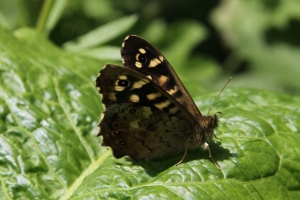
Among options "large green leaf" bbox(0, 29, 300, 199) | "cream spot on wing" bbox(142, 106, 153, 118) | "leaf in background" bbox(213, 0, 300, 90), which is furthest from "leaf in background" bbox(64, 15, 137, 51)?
"leaf in background" bbox(213, 0, 300, 90)

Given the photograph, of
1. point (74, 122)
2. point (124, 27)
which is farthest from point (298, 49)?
point (74, 122)

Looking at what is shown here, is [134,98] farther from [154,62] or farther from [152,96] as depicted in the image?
[154,62]

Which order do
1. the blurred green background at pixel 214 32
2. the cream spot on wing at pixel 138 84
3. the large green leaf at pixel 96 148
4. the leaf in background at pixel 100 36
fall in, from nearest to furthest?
the large green leaf at pixel 96 148, the cream spot on wing at pixel 138 84, the leaf in background at pixel 100 36, the blurred green background at pixel 214 32

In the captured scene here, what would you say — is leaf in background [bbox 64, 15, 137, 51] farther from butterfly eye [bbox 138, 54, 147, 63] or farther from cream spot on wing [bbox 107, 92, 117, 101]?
cream spot on wing [bbox 107, 92, 117, 101]

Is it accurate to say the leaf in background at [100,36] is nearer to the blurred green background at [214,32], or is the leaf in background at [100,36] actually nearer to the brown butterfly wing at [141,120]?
the blurred green background at [214,32]

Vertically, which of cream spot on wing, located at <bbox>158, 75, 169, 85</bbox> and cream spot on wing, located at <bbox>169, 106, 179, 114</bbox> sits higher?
cream spot on wing, located at <bbox>158, 75, 169, 85</bbox>

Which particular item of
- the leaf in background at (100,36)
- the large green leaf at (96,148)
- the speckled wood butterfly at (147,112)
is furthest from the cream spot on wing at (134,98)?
the leaf in background at (100,36)

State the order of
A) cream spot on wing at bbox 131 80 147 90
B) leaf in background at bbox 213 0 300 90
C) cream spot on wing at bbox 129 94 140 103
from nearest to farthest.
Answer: cream spot on wing at bbox 131 80 147 90 < cream spot on wing at bbox 129 94 140 103 < leaf in background at bbox 213 0 300 90
